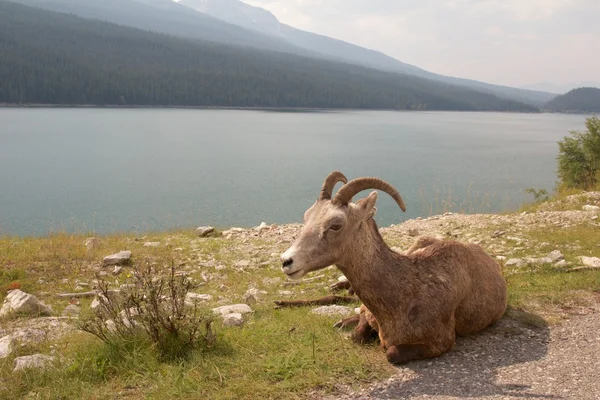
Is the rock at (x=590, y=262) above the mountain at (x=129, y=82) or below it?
below

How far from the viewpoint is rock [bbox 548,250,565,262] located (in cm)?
962

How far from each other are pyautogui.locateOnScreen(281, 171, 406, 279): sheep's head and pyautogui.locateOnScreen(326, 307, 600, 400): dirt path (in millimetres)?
1349

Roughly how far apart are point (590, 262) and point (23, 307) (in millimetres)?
9718

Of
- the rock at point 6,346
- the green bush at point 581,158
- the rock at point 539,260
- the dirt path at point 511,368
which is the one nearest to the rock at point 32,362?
the rock at point 6,346

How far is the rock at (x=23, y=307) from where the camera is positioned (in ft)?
26.8

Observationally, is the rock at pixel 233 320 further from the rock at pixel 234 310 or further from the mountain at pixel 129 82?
the mountain at pixel 129 82

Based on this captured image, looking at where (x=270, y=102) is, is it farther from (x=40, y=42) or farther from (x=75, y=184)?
(x=75, y=184)

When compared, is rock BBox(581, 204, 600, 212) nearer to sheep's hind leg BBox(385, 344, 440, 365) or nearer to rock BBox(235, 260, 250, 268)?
rock BBox(235, 260, 250, 268)

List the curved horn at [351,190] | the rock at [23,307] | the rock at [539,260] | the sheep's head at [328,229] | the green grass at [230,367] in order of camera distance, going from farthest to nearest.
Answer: the rock at [539,260] < the rock at [23,307] < the curved horn at [351,190] < the sheep's head at [328,229] < the green grass at [230,367]

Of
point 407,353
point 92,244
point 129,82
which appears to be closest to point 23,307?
point 92,244

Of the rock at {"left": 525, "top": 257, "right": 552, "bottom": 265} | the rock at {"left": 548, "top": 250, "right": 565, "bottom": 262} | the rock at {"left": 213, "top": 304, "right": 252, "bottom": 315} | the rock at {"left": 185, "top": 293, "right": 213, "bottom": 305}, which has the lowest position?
the rock at {"left": 185, "top": 293, "right": 213, "bottom": 305}

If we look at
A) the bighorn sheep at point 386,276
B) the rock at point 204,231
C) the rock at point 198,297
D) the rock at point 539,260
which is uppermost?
the bighorn sheep at point 386,276

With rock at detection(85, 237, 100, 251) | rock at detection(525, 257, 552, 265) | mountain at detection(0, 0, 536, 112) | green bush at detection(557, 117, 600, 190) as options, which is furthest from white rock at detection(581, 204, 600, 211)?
mountain at detection(0, 0, 536, 112)

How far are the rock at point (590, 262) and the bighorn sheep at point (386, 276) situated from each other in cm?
390
